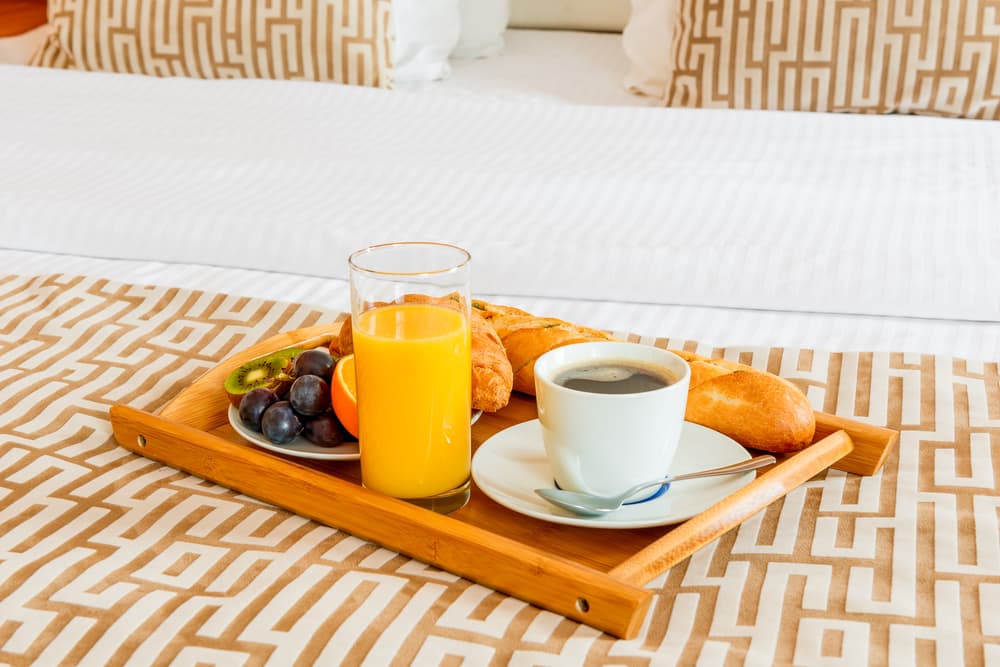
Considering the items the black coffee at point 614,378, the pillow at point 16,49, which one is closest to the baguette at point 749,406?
the black coffee at point 614,378

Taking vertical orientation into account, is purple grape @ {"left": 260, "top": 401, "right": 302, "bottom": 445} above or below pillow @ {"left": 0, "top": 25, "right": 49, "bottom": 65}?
below

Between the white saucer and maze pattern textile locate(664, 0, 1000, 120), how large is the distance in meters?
1.41

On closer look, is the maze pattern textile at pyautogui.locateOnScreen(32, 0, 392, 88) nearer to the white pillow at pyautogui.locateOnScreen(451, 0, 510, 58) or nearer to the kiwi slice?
the white pillow at pyautogui.locateOnScreen(451, 0, 510, 58)

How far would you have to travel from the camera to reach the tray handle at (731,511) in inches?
30.1

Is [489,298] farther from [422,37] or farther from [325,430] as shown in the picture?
[422,37]

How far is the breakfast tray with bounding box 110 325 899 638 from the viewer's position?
75cm

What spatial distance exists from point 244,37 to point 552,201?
971 mm

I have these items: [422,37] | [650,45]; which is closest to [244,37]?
[422,37]

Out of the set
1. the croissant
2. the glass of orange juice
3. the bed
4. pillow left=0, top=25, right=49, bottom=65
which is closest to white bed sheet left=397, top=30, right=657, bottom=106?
the bed

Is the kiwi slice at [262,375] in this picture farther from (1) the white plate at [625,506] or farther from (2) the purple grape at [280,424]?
(1) the white plate at [625,506]

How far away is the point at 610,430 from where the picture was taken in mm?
823

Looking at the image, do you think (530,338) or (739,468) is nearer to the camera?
(739,468)

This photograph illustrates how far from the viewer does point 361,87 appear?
2217 millimetres

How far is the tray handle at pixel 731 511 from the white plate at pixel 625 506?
0.04 feet
